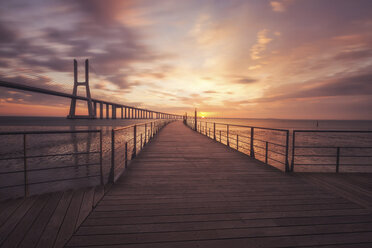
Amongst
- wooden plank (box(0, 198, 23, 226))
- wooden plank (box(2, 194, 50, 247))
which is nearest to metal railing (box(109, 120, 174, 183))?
wooden plank (box(2, 194, 50, 247))

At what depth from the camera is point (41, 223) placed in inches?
78.3

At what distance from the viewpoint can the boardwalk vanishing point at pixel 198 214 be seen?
1.75m

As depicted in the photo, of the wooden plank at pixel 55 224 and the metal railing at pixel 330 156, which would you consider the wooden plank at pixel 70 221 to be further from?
the metal railing at pixel 330 156

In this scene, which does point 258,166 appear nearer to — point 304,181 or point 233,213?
point 304,181

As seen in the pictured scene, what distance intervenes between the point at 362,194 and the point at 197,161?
10.5 ft

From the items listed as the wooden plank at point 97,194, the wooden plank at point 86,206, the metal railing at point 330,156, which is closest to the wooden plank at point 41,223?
the wooden plank at point 86,206

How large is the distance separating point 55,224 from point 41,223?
0.17 metres

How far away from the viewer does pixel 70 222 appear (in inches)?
79.2

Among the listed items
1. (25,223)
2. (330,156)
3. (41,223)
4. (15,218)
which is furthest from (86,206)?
(330,156)

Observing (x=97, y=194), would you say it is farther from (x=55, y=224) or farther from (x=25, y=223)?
(x=25, y=223)

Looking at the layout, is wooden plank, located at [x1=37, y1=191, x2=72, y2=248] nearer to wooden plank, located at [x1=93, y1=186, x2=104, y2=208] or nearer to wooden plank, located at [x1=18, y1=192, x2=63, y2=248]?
wooden plank, located at [x1=18, y1=192, x2=63, y2=248]

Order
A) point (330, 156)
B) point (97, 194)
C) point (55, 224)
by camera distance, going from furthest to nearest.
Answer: point (330, 156) → point (97, 194) → point (55, 224)

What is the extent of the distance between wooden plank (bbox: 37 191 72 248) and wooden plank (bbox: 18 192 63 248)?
1.5 inches

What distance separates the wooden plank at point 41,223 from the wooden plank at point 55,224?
0.04m
